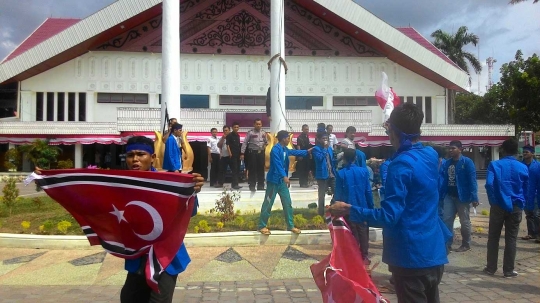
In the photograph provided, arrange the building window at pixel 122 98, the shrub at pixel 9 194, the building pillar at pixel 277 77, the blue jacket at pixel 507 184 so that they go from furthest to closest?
1. the building window at pixel 122 98
2. the building pillar at pixel 277 77
3. the shrub at pixel 9 194
4. the blue jacket at pixel 507 184

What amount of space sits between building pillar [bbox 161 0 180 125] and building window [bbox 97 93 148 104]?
13260 mm

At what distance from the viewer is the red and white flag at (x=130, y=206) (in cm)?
313

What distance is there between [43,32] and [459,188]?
29576 mm

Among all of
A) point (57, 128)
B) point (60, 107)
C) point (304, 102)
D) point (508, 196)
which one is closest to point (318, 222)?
point (508, 196)

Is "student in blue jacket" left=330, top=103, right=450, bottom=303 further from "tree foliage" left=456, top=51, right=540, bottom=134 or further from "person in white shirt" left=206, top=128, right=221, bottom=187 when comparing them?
"tree foliage" left=456, top=51, right=540, bottom=134

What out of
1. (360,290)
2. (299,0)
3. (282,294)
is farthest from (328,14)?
(360,290)

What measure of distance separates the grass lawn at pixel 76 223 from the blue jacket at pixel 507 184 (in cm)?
321

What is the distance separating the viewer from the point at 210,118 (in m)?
22.4

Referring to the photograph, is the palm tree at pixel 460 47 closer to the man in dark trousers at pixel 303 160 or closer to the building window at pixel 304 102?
the building window at pixel 304 102

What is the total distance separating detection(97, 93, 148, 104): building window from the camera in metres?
25.8

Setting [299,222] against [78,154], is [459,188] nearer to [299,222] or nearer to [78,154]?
[299,222]

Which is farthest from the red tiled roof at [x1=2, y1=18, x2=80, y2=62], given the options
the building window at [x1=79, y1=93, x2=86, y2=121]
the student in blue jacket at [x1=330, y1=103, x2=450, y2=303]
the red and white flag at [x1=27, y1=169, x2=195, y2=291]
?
the student in blue jacket at [x1=330, y1=103, x2=450, y2=303]

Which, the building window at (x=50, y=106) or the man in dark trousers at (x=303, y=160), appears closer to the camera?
the man in dark trousers at (x=303, y=160)

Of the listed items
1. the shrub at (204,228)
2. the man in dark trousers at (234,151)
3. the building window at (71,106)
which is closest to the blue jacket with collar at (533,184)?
the shrub at (204,228)
